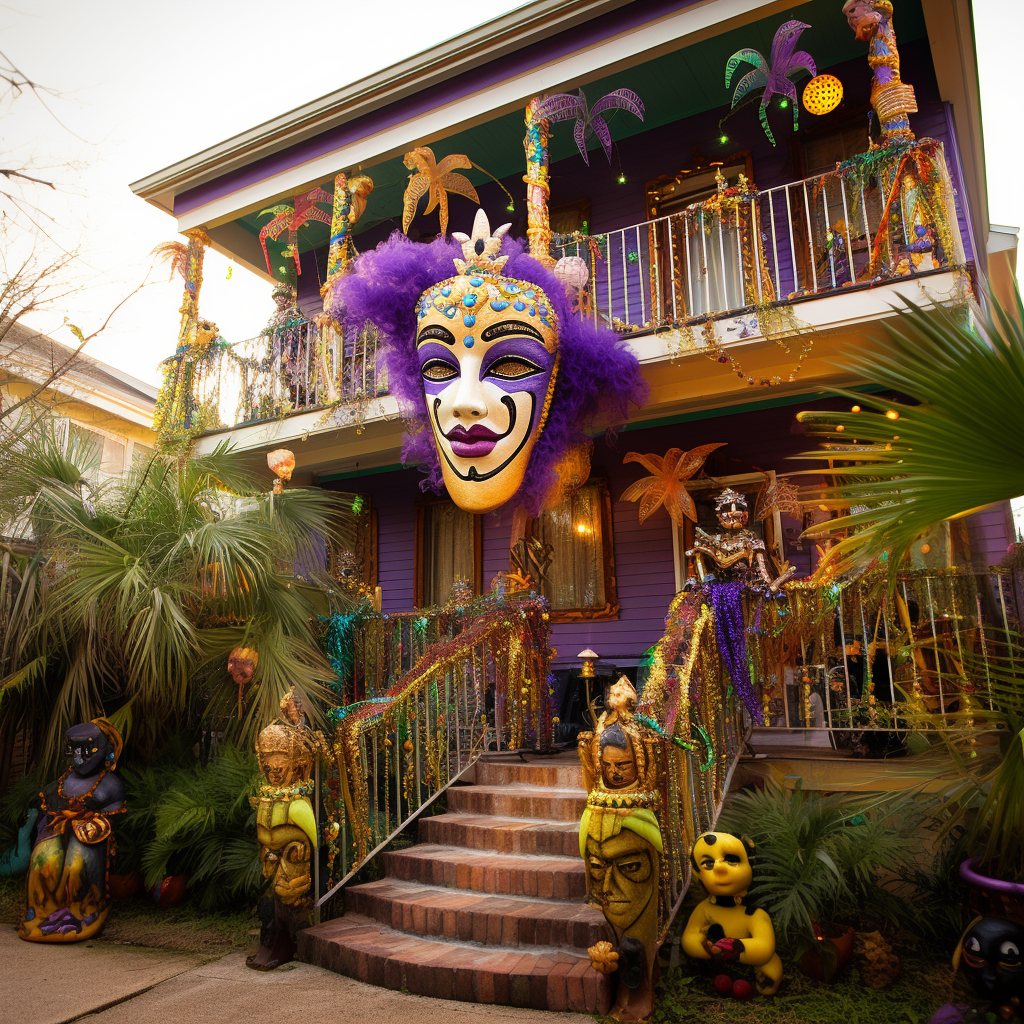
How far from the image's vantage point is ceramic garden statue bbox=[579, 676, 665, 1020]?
11.0 ft

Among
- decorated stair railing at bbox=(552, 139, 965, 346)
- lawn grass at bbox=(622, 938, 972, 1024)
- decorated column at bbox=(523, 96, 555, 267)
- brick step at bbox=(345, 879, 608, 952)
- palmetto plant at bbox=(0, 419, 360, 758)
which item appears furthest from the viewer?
decorated column at bbox=(523, 96, 555, 267)

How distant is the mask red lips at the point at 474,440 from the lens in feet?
19.0

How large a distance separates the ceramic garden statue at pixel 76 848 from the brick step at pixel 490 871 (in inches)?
70.7

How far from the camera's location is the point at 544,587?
8727 mm

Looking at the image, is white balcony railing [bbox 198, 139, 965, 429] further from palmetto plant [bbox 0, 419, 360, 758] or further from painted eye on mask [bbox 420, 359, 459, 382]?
palmetto plant [bbox 0, 419, 360, 758]

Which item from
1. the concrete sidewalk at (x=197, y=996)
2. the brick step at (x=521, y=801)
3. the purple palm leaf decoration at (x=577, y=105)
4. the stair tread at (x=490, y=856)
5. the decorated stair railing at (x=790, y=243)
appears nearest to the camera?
the concrete sidewalk at (x=197, y=996)

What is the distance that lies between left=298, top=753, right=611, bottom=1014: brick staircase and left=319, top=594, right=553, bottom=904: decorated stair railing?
0.25m

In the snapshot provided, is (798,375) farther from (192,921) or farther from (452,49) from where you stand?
(192,921)

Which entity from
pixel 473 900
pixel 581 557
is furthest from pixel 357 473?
pixel 473 900

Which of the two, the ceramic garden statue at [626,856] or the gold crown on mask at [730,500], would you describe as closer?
the ceramic garden statue at [626,856]

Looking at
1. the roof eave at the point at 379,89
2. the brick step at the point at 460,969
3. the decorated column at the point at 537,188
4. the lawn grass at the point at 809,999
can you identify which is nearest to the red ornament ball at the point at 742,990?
the lawn grass at the point at 809,999

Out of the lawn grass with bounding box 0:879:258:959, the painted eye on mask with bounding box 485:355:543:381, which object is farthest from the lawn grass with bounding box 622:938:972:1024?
the painted eye on mask with bounding box 485:355:543:381

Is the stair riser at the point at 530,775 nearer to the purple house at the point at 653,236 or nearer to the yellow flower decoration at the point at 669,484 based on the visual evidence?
the purple house at the point at 653,236

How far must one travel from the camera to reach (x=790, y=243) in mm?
7164
